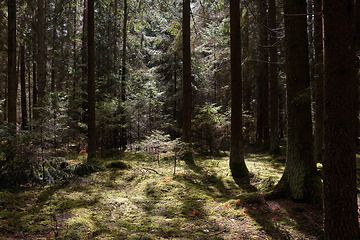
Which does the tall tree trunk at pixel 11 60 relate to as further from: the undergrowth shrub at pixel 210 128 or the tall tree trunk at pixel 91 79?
the undergrowth shrub at pixel 210 128

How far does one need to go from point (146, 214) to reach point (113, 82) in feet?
44.0

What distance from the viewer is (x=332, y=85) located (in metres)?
2.91

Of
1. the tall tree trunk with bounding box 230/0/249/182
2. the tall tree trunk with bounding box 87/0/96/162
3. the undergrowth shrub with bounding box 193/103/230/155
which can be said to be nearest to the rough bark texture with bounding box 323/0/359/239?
the tall tree trunk with bounding box 230/0/249/182

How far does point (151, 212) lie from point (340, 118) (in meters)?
4.48

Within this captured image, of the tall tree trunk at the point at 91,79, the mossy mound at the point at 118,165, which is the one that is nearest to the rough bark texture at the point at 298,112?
the mossy mound at the point at 118,165

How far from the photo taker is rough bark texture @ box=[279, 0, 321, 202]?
18.0 ft

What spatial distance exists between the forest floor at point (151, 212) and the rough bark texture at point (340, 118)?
1404mm

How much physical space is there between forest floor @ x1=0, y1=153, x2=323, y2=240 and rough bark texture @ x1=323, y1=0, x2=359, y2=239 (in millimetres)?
1404

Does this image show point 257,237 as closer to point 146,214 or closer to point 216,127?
point 146,214

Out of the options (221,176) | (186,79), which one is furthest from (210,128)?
(221,176)

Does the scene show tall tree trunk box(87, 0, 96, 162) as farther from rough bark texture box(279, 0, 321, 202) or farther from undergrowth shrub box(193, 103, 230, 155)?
rough bark texture box(279, 0, 321, 202)

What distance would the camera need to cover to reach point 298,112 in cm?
557

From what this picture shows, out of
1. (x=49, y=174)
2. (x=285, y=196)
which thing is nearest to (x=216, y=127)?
(x=285, y=196)

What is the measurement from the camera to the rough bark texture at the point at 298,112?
548 cm
